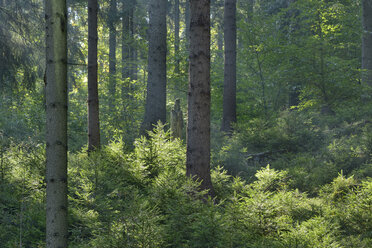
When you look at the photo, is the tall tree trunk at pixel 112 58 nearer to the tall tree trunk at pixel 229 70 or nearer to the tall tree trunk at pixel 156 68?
the tall tree trunk at pixel 156 68

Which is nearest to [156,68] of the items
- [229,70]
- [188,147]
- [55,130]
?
[229,70]

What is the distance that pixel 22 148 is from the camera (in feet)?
24.5

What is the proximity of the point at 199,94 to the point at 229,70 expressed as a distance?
8.14 meters

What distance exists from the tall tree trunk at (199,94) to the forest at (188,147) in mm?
26

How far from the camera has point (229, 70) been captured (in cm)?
1372

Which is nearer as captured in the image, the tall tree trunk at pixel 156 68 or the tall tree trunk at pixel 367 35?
the tall tree trunk at pixel 156 68

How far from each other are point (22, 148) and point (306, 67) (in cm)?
1009

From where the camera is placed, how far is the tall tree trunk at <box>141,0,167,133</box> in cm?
1048

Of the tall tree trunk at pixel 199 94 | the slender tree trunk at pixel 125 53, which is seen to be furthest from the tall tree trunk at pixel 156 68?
the tall tree trunk at pixel 199 94

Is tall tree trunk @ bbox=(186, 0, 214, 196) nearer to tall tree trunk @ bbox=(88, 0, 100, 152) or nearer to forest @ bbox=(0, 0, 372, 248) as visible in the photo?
forest @ bbox=(0, 0, 372, 248)

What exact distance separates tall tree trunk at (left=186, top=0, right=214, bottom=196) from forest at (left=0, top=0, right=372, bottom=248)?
3 cm

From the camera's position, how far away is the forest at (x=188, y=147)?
3818mm

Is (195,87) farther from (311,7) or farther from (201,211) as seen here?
(311,7)

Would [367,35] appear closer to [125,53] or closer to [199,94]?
[125,53]
